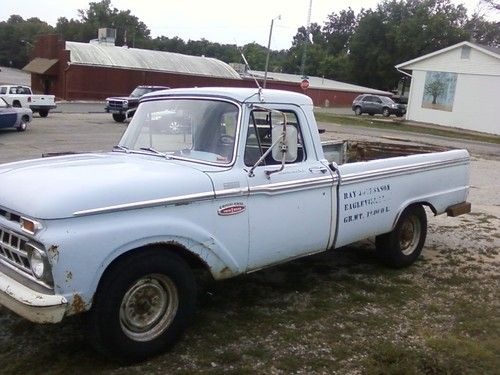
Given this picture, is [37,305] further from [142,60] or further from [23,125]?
[142,60]

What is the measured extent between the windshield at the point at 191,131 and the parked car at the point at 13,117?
17712 mm

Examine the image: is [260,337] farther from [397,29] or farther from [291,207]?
[397,29]

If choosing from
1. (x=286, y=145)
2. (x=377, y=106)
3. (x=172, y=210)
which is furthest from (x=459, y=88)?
(x=172, y=210)

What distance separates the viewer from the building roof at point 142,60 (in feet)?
154

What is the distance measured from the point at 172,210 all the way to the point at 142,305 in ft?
2.23

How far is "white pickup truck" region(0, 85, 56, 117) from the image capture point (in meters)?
28.8

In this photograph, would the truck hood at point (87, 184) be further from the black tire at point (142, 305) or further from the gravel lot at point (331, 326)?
the gravel lot at point (331, 326)

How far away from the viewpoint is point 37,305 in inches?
129

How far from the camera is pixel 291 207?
15.4 ft

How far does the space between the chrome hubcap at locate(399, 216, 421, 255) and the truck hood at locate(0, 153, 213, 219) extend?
3.06 m

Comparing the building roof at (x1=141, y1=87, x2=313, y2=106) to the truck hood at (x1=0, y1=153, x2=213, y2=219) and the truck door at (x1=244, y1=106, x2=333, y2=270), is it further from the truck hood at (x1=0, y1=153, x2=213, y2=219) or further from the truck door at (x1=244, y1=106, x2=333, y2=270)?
the truck hood at (x1=0, y1=153, x2=213, y2=219)

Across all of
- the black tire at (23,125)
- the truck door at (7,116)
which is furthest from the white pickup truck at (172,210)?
the black tire at (23,125)

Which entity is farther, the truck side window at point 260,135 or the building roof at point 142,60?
the building roof at point 142,60

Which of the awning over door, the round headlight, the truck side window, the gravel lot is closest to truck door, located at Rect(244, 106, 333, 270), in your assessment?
the truck side window
